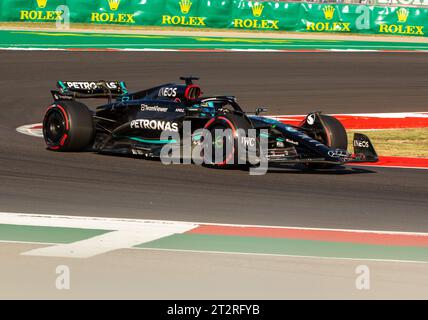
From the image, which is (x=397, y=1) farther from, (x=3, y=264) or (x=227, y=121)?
(x=3, y=264)

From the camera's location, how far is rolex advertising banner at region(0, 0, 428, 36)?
3453 centimetres

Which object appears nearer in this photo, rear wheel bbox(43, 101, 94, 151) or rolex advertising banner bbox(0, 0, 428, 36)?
rear wheel bbox(43, 101, 94, 151)

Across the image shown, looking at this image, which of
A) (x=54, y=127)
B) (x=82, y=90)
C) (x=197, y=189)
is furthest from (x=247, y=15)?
(x=197, y=189)

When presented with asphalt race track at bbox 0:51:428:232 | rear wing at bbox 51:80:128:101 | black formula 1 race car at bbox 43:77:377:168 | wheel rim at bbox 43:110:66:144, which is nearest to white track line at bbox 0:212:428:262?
asphalt race track at bbox 0:51:428:232

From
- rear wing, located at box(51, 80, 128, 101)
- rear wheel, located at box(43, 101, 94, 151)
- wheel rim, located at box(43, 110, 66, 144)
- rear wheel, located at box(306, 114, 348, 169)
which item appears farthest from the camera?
rear wing, located at box(51, 80, 128, 101)

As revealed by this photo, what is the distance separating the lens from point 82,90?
13352 millimetres

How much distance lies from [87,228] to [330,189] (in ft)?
10.3

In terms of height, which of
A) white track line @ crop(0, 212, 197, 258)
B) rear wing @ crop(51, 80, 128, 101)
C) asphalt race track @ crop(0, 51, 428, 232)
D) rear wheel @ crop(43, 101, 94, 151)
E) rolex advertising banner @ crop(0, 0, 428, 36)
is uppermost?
rolex advertising banner @ crop(0, 0, 428, 36)

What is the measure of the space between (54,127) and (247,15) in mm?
24263

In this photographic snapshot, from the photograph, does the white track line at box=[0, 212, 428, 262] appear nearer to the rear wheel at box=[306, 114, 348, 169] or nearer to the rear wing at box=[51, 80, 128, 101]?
the rear wheel at box=[306, 114, 348, 169]

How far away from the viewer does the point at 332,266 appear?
23.6 ft

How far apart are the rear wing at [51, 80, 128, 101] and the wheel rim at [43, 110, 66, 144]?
50 cm

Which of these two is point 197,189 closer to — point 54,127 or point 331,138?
point 331,138
